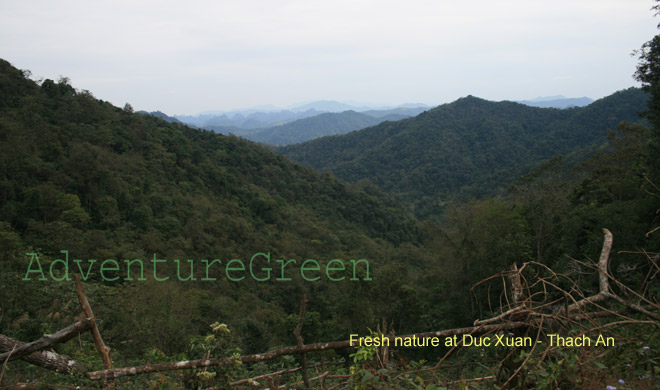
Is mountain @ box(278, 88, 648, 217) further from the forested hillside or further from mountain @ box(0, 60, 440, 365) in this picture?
the forested hillside

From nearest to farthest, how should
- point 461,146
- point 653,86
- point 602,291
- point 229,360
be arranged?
1. point 229,360
2. point 602,291
3. point 653,86
4. point 461,146

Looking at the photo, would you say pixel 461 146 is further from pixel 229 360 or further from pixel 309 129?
pixel 309 129

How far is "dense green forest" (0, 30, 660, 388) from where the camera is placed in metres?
8.06

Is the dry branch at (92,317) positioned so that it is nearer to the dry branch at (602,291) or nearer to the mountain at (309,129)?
the dry branch at (602,291)

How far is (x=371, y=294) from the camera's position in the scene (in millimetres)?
11844

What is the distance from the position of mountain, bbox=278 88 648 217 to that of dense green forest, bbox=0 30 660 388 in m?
19.5

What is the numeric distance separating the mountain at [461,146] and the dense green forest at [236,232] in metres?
19.5

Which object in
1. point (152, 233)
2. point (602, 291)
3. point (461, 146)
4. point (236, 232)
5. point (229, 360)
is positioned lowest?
point (236, 232)

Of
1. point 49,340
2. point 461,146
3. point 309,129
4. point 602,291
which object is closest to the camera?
point 49,340

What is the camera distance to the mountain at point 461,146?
150 ft

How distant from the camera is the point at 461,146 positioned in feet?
189

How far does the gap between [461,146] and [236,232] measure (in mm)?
47092

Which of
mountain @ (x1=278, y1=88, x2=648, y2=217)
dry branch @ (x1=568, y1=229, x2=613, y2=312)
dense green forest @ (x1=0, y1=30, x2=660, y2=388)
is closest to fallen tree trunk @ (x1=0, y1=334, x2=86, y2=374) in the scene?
dense green forest @ (x1=0, y1=30, x2=660, y2=388)

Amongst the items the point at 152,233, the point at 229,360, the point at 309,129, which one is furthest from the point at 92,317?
the point at 309,129
